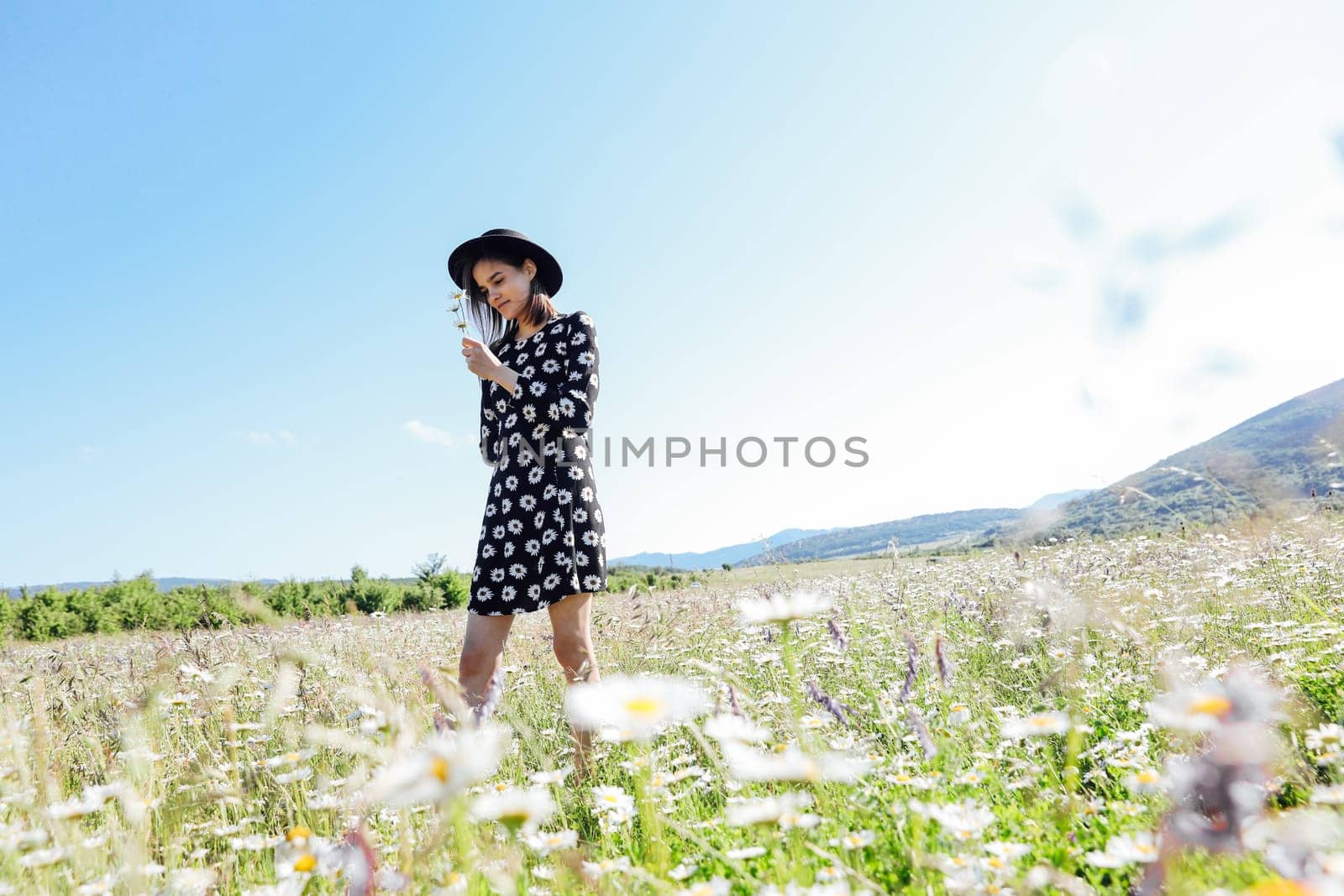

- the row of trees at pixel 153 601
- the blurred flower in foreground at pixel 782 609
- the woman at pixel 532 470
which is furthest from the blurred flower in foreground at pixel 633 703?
the row of trees at pixel 153 601

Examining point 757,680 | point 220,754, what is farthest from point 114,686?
point 757,680

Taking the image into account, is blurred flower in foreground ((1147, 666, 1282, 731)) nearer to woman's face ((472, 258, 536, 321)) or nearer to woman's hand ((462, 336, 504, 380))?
woman's hand ((462, 336, 504, 380))

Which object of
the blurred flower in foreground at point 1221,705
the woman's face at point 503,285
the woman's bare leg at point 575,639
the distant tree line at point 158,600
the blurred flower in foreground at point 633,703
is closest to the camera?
the blurred flower in foreground at point 1221,705

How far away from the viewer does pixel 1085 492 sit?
320 cm

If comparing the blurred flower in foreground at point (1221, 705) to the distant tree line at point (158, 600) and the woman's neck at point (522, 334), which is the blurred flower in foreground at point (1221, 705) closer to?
the woman's neck at point (522, 334)

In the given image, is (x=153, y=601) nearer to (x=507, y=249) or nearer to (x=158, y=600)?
(x=158, y=600)

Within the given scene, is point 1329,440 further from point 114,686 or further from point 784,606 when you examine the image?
point 114,686

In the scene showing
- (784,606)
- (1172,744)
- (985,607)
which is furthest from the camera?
(985,607)

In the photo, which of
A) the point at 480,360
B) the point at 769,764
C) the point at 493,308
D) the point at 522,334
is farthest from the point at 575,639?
the point at 769,764

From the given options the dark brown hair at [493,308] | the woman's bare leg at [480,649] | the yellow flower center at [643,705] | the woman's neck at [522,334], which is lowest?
the woman's bare leg at [480,649]

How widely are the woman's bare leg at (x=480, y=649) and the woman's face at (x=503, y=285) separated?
139 cm

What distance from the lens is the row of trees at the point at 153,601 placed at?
45.2 ft

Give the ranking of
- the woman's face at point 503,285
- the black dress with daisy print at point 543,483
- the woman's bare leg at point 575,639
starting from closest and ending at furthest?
the woman's bare leg at point 575,639
the black dress with daisy print at point 543,483
the woman's face at point 503,285

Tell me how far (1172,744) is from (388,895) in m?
2.11
